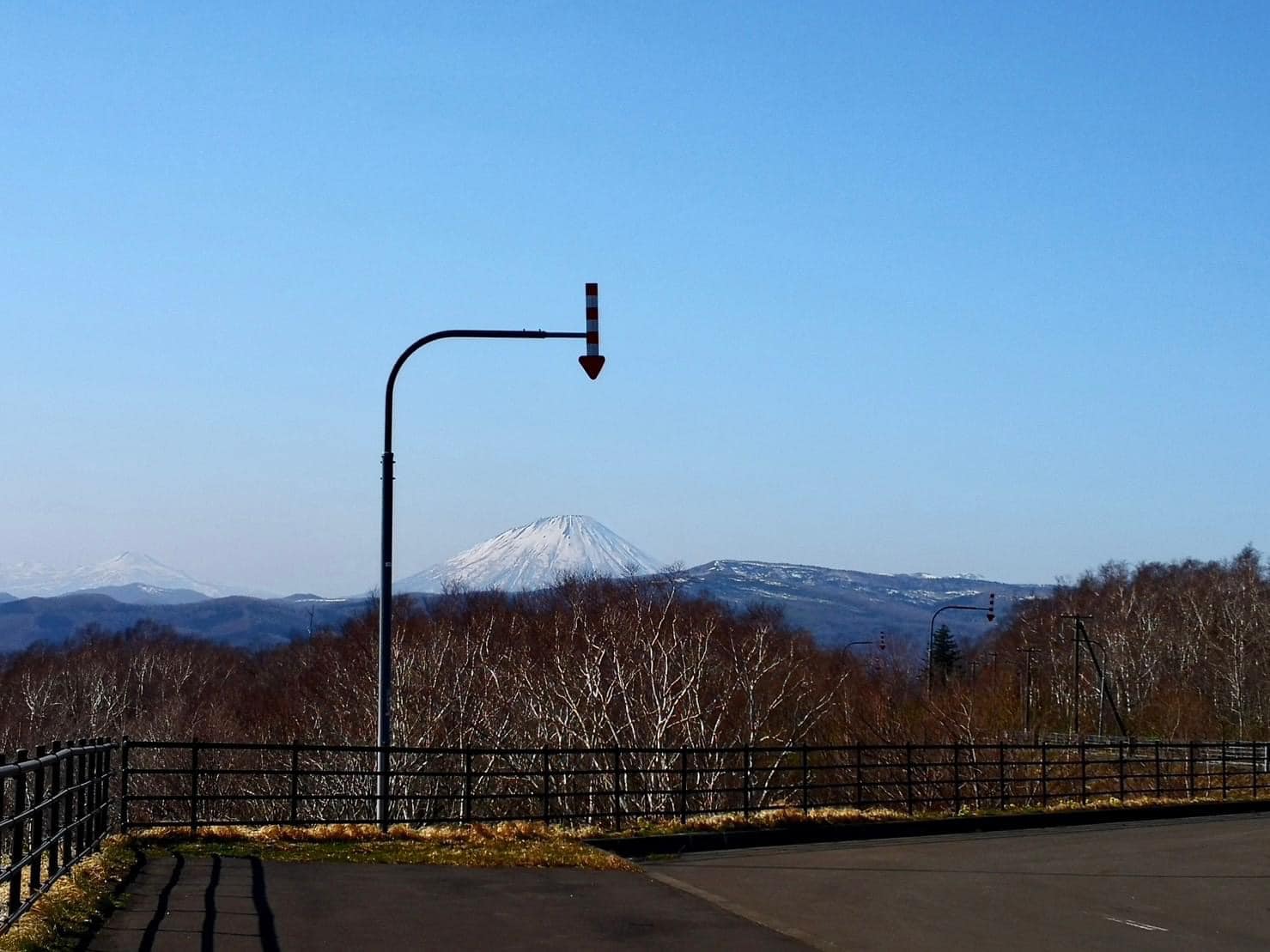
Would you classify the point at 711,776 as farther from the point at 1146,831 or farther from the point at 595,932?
the point at 595,932

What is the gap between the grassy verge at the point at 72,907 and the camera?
9484mm

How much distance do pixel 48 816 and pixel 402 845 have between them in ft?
15.6

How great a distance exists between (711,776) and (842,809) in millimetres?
31979

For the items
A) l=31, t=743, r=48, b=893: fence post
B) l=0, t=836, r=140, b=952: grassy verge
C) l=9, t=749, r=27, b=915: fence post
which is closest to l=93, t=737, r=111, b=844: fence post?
l=0, t=836, r=140, b=952: grassy verge

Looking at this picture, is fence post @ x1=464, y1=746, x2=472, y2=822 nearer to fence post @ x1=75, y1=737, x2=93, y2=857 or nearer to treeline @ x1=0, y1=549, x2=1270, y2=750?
fence post @ x1=75, y1=737, x2=93, y2=857

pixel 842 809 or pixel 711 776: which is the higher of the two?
pixel 842 809

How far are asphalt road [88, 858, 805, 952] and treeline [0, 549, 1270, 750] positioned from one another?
3846 cm

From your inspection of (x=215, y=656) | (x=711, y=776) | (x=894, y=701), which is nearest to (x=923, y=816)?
(x=711, y=776)

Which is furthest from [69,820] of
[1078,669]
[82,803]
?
[1078,669]

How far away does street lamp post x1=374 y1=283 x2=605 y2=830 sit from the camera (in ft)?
58.4

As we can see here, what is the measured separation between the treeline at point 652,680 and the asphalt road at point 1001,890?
3374 cm

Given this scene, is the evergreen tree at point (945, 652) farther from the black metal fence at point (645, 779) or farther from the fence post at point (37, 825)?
the fence post at point (37, 825)

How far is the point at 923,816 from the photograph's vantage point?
74.3ft

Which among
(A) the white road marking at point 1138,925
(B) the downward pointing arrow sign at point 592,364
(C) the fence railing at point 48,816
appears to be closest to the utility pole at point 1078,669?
(B) the downward pointing arrow sign at point 592,364
